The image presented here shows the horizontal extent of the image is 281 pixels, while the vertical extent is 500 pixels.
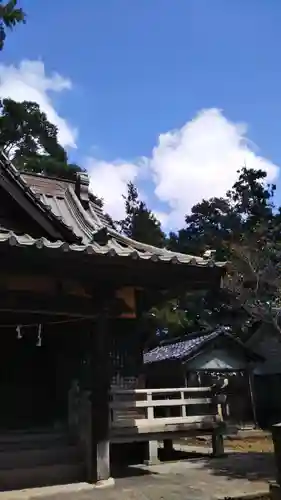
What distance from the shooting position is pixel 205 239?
43.8 meters

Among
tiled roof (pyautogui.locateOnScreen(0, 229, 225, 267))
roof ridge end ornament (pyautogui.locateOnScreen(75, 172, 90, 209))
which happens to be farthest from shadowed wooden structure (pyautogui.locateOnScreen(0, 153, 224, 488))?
roof ridge end ornament (pyautogui.locateOnScreen(75, 172, 90, 209))

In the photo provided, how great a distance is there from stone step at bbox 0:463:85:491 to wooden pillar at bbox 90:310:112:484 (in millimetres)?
403

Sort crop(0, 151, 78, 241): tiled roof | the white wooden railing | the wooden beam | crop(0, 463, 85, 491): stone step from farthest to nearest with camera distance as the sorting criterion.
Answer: the white wooden railing < crop(0, 151, 78, 241): tiled roof < the wooden beam < crop(0, 463, 85, 491): stone step

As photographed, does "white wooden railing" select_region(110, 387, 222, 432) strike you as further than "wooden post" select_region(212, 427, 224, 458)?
No

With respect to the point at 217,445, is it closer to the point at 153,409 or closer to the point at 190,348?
the point at 153,409

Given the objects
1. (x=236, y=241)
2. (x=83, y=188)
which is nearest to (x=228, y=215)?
(x=236, y=241)

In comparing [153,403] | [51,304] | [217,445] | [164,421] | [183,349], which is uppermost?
[183,349]

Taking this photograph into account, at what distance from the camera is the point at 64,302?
8.70 metres

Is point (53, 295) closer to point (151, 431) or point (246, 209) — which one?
point (151, 431)

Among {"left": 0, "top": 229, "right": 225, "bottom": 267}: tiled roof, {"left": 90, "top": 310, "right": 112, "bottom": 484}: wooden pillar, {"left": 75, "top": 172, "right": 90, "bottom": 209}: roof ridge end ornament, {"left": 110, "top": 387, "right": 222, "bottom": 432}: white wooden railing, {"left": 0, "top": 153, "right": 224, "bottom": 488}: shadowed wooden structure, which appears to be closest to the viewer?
{"left": 0, "top": 229, "right": 225, "bottom": 267}: tiled roof

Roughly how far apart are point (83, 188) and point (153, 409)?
18.3 ft

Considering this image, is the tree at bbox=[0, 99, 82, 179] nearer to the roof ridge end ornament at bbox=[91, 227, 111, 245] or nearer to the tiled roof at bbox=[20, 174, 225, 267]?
the tiled roof at bbox=[20, 174, 225, 267]

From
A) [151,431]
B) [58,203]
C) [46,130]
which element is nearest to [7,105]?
[46,130]

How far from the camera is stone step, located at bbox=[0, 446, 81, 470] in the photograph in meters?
8.38
